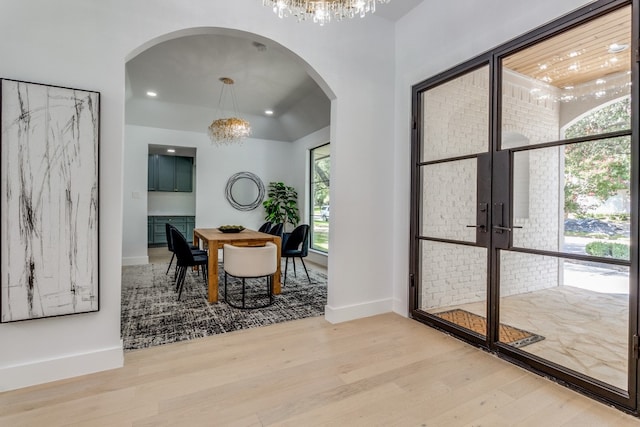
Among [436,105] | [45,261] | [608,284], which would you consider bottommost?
[608,284]

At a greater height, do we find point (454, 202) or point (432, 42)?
point (432, 42)

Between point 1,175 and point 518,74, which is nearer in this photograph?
point 1,175

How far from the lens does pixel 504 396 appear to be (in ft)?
6.01


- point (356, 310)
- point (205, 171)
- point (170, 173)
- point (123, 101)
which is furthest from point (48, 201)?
point (170, 173)

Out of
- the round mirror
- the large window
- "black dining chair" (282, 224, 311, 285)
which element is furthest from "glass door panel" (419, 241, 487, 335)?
the round mirror

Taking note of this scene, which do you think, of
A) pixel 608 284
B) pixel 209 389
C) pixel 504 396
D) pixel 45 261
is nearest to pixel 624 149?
pixel 608 284

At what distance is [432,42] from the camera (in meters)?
2.88

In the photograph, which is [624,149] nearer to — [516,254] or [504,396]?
[516,254]

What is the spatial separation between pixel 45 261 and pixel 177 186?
6648mm

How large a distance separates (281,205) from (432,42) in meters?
4.69

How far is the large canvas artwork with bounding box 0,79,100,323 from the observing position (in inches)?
71.8

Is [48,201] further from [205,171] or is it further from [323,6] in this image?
[205,171]

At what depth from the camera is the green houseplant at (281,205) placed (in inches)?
268

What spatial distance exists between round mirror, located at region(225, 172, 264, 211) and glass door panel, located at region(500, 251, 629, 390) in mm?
→ 5463
